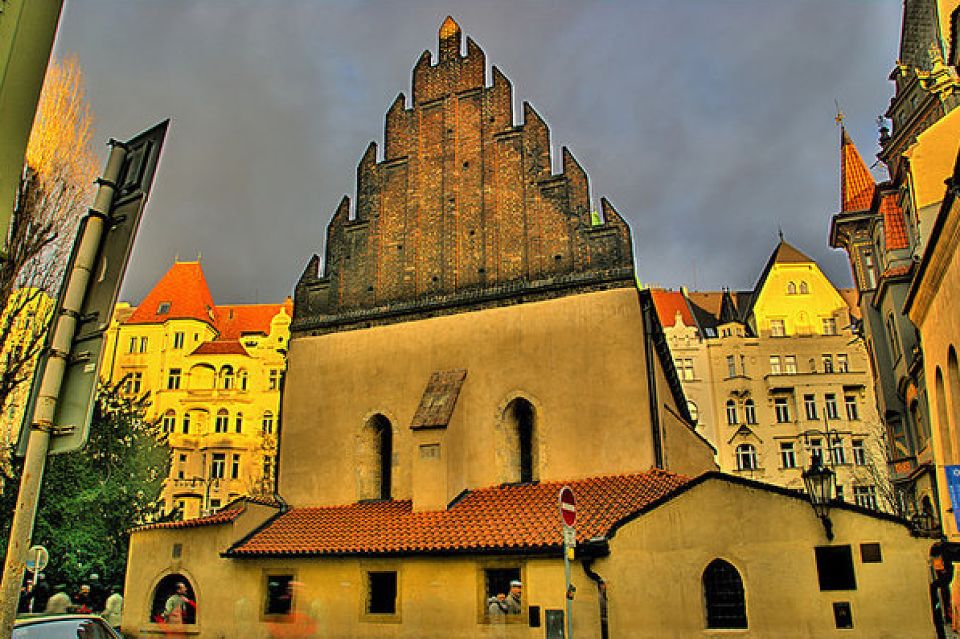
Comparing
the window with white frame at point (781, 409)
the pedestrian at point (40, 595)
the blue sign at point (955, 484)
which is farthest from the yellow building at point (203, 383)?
the blue sign at point (955, 484)

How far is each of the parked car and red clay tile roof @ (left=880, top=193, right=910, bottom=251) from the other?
85.9 feet

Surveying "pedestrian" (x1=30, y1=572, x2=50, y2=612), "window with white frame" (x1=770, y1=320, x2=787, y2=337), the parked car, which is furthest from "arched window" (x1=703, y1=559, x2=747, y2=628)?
"window with white frame" (x1=770, y1=320, x2=787, y2=337)

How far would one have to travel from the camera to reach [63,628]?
7199mm

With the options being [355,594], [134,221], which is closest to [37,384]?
[134,221]

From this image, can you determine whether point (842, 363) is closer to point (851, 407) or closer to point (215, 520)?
point (851, 407)

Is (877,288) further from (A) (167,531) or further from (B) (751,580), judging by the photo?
(A) (167,531)

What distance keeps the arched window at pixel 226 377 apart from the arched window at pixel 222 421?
194cm

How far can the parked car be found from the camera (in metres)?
6.99

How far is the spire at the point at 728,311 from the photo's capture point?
56531 mm

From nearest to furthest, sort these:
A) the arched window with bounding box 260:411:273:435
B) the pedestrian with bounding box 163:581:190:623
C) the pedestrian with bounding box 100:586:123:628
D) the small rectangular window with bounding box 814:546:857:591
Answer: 1. the small rectangular window with bounding box 814:546:857:591
2. the pedestrian with bounding box 163:581:190:623
3. the pedestrian with bounding box 100:586:123:628
4. the arched window with bounding box 260:411:273:435

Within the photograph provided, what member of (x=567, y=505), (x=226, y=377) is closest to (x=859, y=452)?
(x=226, y=377)

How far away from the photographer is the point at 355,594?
15.7m

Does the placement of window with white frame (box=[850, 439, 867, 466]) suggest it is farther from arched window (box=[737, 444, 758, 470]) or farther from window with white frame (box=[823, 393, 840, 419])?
arched window (box=[737, 444, 758, 470])

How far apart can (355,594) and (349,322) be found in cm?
762
